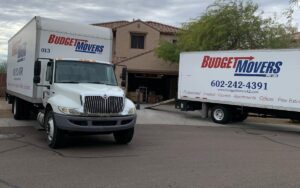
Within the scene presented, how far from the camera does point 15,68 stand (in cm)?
1791

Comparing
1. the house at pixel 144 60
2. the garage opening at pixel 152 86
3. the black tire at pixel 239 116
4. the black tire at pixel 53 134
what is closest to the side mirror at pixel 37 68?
the black tire at pixel 53 134

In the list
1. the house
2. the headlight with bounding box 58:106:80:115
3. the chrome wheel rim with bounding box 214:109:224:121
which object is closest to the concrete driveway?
the headlight with bounding box 58:106:80:115

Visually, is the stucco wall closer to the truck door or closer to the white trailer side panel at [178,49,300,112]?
the white trailer side panel at [178,49,300,112]

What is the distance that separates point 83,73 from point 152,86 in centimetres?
2837

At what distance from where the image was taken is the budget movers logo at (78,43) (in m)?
13.9

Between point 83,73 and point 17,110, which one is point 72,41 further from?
point 17,110

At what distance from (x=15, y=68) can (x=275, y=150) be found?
34.1 ft

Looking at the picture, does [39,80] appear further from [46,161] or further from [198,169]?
[198,169]

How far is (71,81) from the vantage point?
12555 mm

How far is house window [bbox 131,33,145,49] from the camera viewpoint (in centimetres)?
3910

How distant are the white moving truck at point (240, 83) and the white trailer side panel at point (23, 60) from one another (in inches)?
356

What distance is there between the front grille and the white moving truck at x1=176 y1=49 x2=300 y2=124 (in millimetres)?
9531

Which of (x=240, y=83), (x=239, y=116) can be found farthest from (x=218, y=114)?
(x=240, y=83)

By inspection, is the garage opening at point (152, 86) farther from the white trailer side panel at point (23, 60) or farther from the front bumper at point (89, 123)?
the front bumper at point (89, 123)
